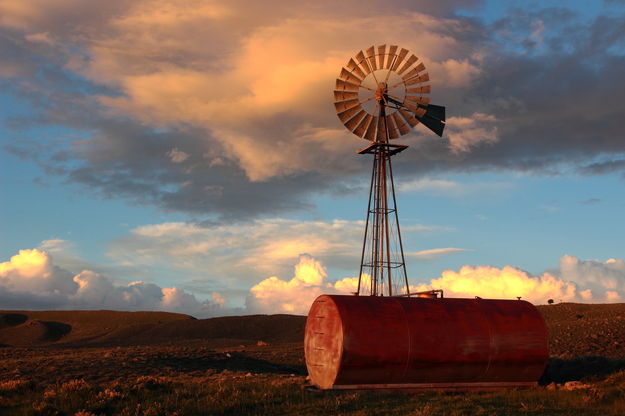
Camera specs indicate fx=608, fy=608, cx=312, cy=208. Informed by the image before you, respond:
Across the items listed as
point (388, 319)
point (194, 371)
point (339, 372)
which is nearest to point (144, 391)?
point (339, 372)

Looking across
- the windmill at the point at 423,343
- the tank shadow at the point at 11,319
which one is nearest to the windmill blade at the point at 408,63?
the windmill at the point at 423,343

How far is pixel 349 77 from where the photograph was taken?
129 ft

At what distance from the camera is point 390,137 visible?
37969 millimetres

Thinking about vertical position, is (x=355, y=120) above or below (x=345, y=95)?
below

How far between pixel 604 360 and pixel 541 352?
6829 mm

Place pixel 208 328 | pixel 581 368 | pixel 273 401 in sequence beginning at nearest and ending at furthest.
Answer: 1. pixel 273 401
2. pixel 581 368
3. pixel 208 328

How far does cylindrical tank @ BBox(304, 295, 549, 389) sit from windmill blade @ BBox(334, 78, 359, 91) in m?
18.7

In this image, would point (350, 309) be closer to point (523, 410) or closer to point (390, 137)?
point (523, 410)

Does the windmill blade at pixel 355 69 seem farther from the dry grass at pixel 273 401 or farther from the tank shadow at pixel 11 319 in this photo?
the tank shadow at pixel 11 319

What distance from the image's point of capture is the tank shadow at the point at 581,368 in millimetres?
27578

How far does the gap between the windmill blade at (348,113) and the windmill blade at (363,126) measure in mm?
747

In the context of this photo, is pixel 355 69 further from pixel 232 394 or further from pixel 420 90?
pixel 232 394

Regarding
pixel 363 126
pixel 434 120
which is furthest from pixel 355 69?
pixel 434 120

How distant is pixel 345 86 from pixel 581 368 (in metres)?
21.6
